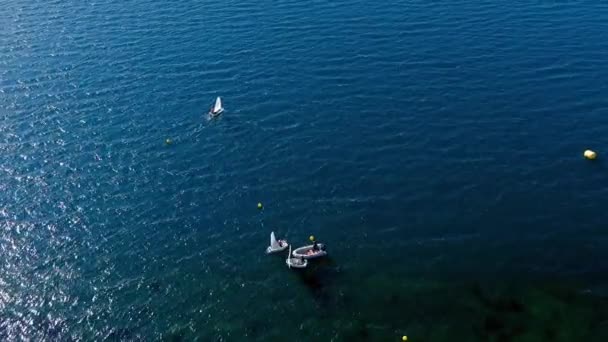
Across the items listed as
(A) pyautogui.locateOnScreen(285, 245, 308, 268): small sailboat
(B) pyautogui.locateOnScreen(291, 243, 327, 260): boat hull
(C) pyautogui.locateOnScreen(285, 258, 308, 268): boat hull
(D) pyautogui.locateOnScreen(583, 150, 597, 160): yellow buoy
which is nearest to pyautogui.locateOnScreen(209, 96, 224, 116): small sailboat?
(B) pyautogui.locateOnScreen(291, 243, 327, 260): boat hull

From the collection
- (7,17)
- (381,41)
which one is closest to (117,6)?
(7,17)

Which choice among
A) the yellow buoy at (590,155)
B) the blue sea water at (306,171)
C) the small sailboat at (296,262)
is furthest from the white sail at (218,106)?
the yellow buoy at (590,155)

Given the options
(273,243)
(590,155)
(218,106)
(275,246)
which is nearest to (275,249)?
(275,246)

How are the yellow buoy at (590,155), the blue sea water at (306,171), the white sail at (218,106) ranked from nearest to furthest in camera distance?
the blue sea water at (306,171), the yellow buoy at (590,155), the white sail at (218,106)

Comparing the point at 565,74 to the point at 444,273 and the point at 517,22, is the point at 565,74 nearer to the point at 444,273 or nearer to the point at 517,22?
the point at 517,22

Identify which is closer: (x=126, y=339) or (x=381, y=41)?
(x=126, y=339)

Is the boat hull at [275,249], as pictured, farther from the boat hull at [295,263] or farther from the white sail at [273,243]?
the boat hull at [295,263]

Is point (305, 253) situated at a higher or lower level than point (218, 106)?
lower

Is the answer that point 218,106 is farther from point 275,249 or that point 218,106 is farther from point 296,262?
point 296,262
